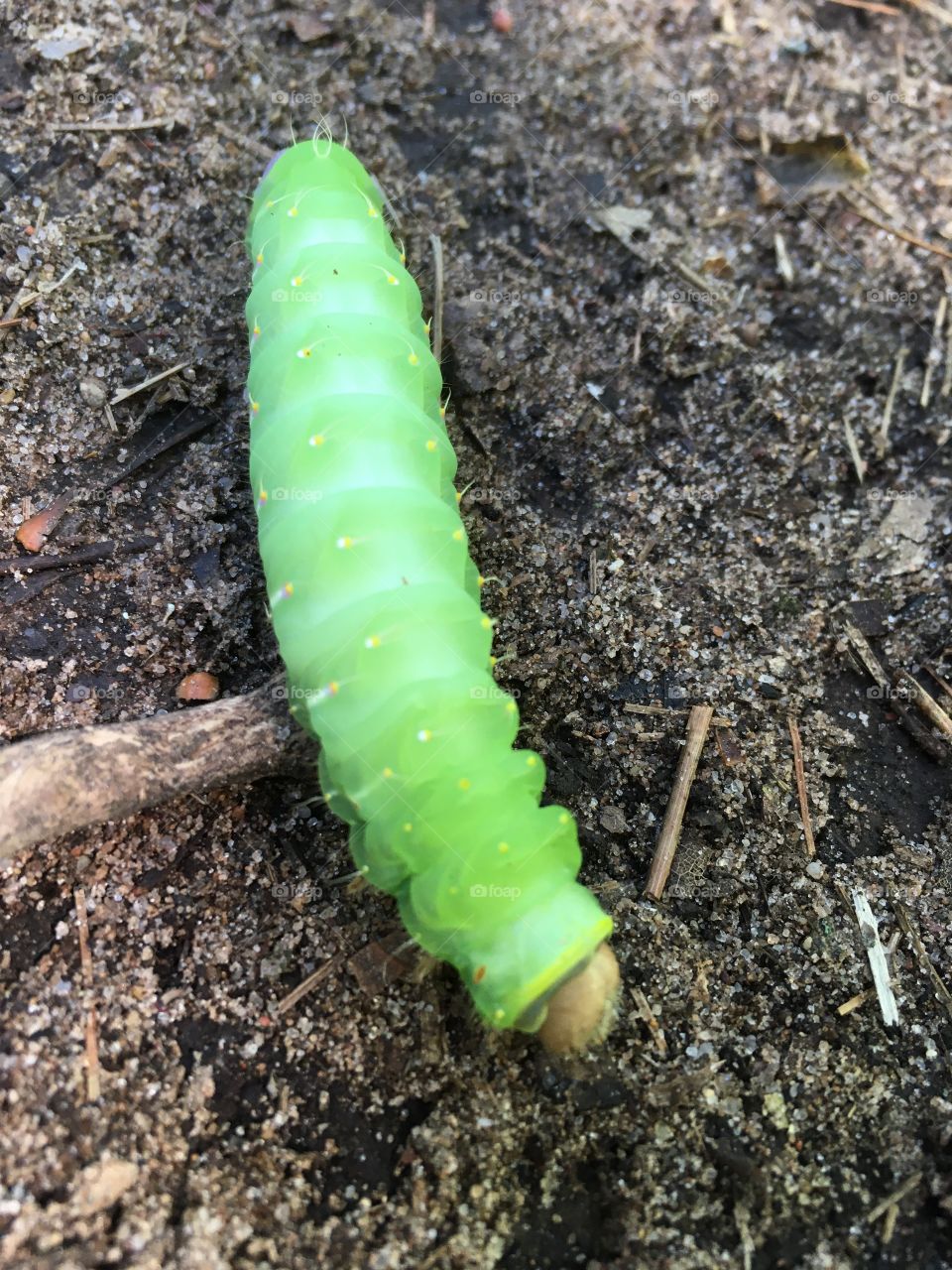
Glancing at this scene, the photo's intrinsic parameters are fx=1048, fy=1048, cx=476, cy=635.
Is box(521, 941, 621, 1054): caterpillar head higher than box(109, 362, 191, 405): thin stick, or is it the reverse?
box(109, 362, 191, 405): thin stick

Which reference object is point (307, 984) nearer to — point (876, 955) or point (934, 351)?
point (876, 955)

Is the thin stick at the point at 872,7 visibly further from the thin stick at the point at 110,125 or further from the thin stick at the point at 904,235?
the thin stick at the point at 110,125

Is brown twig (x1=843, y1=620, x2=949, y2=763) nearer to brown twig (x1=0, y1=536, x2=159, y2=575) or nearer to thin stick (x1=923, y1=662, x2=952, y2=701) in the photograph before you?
thin stick (x1=923, y1=662, x2=952, y2=701)

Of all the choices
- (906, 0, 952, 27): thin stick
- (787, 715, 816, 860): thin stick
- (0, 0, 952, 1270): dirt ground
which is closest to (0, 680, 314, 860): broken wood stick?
(0, 0, 952, 1270): dirt ground

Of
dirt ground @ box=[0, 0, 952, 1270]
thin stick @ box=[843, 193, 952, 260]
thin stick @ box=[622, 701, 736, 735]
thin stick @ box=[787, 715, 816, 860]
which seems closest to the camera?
dirt ground @ box=[0, 0, 952, 1270]

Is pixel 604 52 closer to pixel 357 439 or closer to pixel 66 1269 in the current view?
pixel 357 439

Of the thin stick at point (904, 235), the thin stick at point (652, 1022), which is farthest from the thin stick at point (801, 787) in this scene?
the thin stick at point (904, 235)
